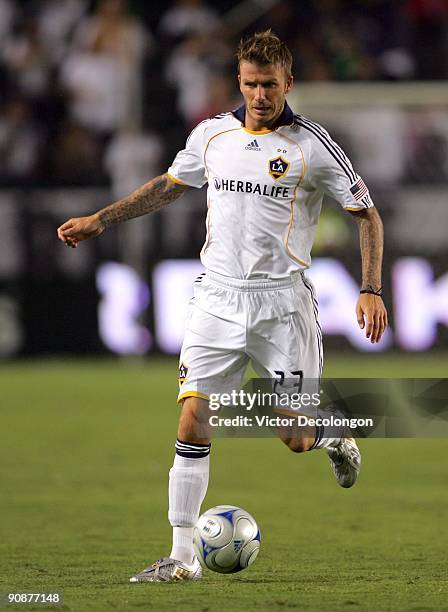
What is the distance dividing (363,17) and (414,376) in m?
5.41

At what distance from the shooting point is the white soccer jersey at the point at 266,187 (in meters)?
5.68

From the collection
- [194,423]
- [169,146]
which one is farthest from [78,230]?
[169,146]


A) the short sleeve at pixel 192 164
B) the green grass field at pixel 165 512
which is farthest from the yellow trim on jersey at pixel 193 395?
the short sleeve at pixel 192 164

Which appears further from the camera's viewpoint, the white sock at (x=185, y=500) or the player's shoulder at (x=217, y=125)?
the player's shoulder at (x=217, y=125)

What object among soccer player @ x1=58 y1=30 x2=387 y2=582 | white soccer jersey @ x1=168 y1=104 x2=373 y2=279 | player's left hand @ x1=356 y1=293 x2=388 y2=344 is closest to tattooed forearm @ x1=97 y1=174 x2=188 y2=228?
soccer player @ x1=58 y1=30 x2=387 y2=582

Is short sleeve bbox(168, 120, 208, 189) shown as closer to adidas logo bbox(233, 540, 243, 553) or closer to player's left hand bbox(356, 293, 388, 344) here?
player's left hand bbox(356, 293, 388, 344)

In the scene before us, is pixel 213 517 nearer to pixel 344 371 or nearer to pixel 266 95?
pixel 266 95

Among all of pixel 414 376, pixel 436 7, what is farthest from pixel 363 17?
pixel 414 376

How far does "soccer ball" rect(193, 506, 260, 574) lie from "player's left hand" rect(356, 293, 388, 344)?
91cm

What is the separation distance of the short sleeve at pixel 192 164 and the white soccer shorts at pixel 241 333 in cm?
42

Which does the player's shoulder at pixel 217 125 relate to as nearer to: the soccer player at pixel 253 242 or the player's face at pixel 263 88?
the soccer player at pixel 253 242

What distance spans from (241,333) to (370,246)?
646 millimetres

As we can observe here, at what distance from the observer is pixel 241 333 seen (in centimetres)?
572

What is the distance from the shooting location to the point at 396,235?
15023mm
